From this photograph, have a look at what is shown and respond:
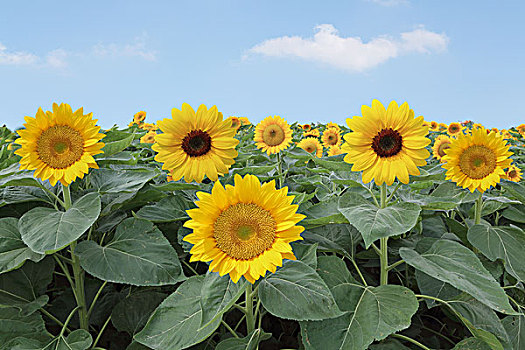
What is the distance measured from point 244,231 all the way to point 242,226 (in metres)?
0.02

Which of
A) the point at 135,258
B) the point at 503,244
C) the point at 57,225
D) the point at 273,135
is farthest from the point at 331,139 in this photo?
the point at 57,225

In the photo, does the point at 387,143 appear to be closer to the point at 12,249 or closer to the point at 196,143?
the point at 196,143

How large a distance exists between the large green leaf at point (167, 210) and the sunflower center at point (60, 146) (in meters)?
0.43

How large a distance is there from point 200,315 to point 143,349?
0.44 m

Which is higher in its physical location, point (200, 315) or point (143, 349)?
point (200, 315)

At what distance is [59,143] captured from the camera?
2270 mm

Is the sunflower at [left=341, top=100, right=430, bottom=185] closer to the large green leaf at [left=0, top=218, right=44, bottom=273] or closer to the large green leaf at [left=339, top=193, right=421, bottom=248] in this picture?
the large green leaf at [left=339, top=193, right=421, bottom=248]

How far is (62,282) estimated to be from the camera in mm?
2865

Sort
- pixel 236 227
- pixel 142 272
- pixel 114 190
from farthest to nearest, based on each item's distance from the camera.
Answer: pixel 114 190 < pixel 142 272 < pixel 236 227

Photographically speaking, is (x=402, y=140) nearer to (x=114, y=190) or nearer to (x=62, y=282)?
(x=114, y=190)

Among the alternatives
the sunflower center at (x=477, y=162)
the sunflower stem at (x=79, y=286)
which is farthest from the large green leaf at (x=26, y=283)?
the sunflower center at (x=477, y=162)

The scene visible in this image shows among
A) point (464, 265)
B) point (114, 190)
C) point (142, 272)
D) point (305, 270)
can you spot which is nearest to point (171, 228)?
point (114, 190)

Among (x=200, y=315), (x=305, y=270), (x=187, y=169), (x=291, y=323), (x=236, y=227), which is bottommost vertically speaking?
(x=291, y=323)

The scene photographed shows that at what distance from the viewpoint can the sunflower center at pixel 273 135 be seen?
5340 millimetres
